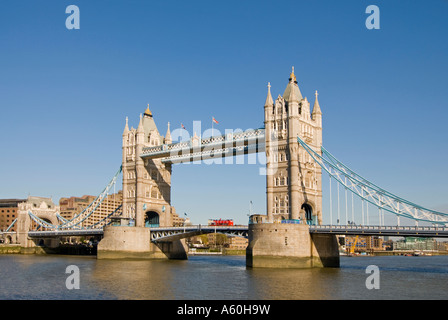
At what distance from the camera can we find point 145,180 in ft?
314

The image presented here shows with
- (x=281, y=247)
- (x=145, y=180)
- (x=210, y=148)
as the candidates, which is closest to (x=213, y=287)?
(x=281, y=247)

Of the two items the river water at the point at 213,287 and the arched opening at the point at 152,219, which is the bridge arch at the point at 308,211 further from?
the arched opening at the point at 152,219

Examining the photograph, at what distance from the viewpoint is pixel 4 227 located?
7377 inches

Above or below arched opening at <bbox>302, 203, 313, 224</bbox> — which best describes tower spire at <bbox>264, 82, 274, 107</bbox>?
above

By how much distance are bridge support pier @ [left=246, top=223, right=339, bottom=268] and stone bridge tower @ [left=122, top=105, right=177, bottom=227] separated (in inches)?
1373

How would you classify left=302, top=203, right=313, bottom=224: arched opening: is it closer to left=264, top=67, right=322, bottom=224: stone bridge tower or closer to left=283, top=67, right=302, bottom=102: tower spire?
left=264, top=67, right=322, bottom=224: stone bridge tower

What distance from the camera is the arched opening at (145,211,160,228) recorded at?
3878 inches

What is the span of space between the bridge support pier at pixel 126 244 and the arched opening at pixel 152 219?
26.2 feet

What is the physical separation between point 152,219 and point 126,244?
525 inches

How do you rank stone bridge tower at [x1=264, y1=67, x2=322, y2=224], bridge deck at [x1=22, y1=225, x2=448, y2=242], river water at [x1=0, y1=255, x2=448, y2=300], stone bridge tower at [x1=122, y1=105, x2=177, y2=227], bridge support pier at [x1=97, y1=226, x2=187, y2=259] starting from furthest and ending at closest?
stone bridge tower at [x1=122, y1=105, x2=177, y2=227], bridge support pier at [x1=97, y1=226, x2=187, y2=259], stone bridge tower at [x1=264, y1=67, x2=322, y2=224], bridge deck at [x1=22, y1=225, x2=448, y2=242], river water at [x1=0, y1=255, x2=448, y2=300]

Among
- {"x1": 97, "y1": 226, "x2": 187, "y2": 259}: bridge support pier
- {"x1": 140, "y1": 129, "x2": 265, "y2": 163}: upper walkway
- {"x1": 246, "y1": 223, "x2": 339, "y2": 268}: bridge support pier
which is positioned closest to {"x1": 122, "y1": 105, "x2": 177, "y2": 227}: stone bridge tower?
{"x1": 140, "y1": 129, "x2": 265, "y2": 163}: upper walkway
